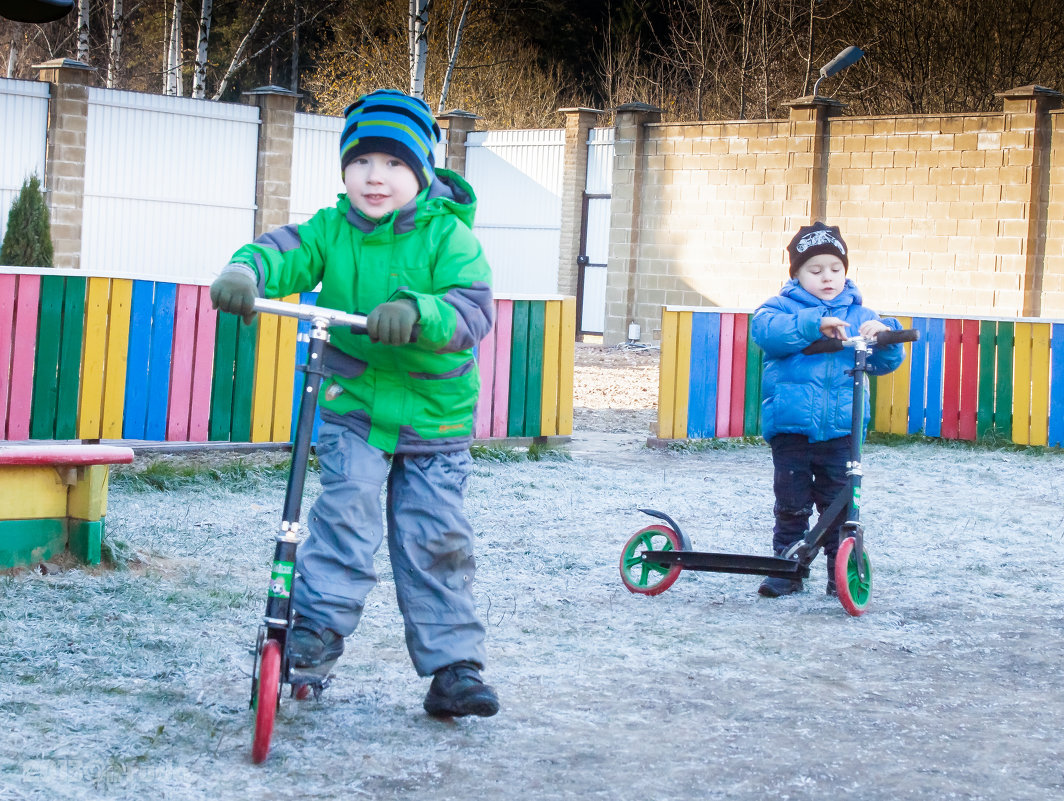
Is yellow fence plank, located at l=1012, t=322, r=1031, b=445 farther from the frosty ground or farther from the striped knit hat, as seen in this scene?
the striped knit hat

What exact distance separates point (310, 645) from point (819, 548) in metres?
2.33

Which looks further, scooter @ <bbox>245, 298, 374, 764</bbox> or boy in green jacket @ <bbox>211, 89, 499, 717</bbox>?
boy in green jacket @ <bbox>211, 89, 499, 717</bbox>

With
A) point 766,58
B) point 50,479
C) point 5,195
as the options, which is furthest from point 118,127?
point 50,479

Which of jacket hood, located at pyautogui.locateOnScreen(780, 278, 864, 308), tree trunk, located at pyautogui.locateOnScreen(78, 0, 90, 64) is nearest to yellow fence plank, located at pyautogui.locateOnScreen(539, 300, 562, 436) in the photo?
jacket hood, located at pyautogui.locateOnScreen(780, 278, 864, 308)

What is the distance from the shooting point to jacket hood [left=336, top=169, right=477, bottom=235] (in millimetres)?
3488

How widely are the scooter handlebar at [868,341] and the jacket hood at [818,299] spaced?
24cm

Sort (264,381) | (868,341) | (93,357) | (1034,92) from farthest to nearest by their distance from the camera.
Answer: (1034,92)
(264,381)
(93,357)
(868,341)

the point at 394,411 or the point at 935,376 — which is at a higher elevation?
the point at 935,376

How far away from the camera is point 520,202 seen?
78.2 ft

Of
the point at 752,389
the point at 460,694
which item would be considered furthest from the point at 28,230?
the point at 460,694

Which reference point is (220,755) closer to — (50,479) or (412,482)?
(412,482)

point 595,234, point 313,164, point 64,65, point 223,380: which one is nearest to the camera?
point 223,380

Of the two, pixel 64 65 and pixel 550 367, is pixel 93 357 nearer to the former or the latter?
pixel 550 367

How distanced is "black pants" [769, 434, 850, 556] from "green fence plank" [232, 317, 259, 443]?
3534 millimetres
